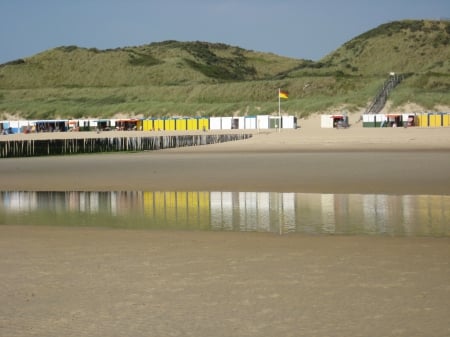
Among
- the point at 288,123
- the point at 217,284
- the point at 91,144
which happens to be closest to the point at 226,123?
the point at 288,123

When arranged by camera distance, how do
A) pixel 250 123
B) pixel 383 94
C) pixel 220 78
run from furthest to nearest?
pixel 220 78 → pixel 383 94 → pixel 250 123

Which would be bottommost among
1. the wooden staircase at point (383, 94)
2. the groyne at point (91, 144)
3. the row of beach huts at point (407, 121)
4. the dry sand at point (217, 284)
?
the dry sand at point (217, 284)

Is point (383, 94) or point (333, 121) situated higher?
point (383, 94)

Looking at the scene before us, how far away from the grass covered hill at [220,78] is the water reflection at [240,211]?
56660 millimetres

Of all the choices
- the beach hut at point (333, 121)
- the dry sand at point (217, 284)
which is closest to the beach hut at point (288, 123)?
the beach hut at point (333, 121)

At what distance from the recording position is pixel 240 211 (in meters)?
15.9

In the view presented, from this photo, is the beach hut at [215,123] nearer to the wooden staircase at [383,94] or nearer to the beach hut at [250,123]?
the beach hut at [250,123]

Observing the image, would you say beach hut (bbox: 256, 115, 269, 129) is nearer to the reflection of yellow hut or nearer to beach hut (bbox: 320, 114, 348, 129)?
beach hut (bbox: 320, 114, 348, 129)

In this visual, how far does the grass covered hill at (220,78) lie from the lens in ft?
276

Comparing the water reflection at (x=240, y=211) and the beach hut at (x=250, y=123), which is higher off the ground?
the beach hut at (x=250, y=123)

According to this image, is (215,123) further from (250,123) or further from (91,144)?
(91,144)

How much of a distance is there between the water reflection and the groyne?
26.2 metres

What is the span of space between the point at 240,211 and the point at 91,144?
35.7 m

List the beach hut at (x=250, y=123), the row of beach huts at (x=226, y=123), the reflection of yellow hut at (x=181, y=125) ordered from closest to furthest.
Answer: the row of beach huts at (x=226, y=123) < the beach hut at (x=250, y=123) < the reflection of yellow hut at (x=181, y=125)
